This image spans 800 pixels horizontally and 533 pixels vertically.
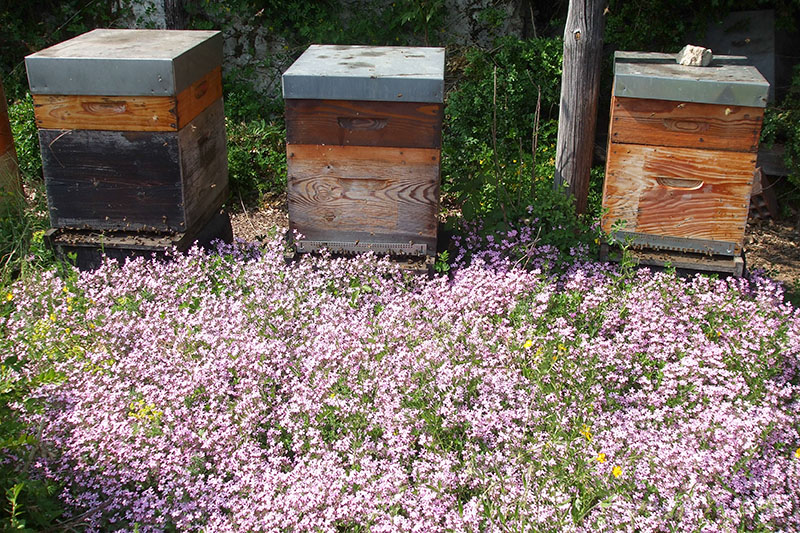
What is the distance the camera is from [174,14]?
Result: 712 centimetres

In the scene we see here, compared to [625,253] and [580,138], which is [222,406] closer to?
[625,253]

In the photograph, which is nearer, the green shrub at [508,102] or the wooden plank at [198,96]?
the wooden plank at [198,96]

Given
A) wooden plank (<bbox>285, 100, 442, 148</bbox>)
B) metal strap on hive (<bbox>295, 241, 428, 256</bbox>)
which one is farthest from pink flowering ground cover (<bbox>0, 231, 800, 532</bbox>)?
wooden plank (<bbox>285, 100, 442, 148</bbox>)

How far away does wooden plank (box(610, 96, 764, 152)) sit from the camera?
12.2 ft

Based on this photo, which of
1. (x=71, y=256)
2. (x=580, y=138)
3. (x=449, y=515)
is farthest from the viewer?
(x=580, y=138)

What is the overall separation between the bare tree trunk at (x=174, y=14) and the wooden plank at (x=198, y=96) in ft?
10.0

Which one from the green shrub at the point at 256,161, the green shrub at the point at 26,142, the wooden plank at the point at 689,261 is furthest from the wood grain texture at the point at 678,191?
the green shrub at the point at 26,142

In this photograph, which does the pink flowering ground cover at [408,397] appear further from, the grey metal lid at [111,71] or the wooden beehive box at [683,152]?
the grey metal lid at [111,71]

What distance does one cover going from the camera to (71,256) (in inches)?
→ 161

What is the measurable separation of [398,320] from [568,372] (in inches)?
33.9

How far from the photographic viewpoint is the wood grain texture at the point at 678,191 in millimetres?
3846

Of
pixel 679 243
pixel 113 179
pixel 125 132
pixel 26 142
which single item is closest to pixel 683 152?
pixel 679 243

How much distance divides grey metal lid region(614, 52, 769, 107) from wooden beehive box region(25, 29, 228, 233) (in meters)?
2.39

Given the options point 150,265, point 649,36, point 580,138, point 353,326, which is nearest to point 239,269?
point 150,265
